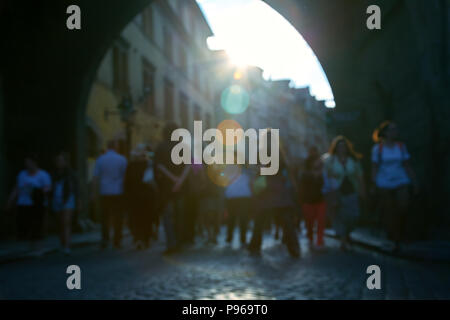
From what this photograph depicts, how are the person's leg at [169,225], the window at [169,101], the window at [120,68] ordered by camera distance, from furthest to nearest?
the window at [169,101], the window at [120,68], the person's leg at [169,225]

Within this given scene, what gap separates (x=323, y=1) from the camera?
11.0m

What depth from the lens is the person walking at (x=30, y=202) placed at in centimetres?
861

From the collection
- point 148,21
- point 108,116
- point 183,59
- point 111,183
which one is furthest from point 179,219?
point 183,59

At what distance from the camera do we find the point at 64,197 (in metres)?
8.64

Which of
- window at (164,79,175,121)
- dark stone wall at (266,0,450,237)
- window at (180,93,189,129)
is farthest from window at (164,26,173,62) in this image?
dark stone wall at (266,0,450,237)

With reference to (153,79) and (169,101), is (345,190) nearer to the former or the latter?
(153,79)

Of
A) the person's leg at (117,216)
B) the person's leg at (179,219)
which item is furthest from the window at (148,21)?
the person's leg at (179,219)

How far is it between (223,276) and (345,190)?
3.24 m

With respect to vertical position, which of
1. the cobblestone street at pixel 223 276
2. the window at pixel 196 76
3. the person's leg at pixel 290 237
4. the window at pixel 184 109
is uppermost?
the window at pixel 196 76

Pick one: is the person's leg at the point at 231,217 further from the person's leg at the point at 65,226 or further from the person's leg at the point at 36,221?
the person's leg at the point at 36,221

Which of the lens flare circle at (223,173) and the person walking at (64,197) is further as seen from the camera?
the lens flare circle at (223,173)

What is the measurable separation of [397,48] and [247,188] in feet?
10.5

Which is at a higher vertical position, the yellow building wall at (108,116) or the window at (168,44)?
the window at (168,44)

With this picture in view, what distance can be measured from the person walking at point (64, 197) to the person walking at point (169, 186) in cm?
127
